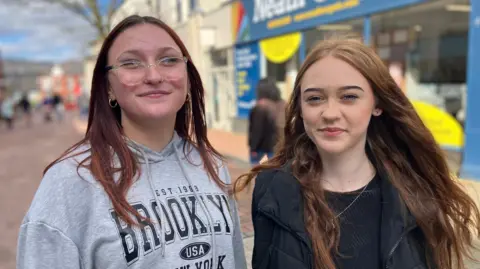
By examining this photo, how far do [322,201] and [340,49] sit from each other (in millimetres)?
613

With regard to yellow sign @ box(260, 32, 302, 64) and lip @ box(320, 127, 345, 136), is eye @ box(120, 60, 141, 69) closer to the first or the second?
lip @ box(320, 127, 345, 136)

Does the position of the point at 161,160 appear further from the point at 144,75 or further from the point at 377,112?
the point at 377,112

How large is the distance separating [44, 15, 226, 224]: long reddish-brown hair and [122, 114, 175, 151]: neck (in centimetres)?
3

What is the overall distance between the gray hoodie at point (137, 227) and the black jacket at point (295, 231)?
0.14 m

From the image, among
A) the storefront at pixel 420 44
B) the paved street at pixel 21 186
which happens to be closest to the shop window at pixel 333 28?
the storefront at pixel 420 44

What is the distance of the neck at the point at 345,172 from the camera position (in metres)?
1.68

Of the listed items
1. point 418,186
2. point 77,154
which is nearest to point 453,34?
point 418,186

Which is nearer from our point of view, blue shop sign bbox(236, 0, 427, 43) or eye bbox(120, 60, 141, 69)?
eye bbox(120, 60, 141, 69)

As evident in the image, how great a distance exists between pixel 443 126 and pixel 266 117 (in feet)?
11.4

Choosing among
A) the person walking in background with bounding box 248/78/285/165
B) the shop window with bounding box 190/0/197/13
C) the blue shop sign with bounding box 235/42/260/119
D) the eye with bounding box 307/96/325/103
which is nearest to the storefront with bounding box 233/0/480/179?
the person walking in background with bounding box 248/78/285/165

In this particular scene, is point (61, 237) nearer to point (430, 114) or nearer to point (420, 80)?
point (430, 114)

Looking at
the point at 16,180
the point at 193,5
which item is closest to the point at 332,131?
the point at 16,180

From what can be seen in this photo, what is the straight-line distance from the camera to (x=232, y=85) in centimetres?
1422

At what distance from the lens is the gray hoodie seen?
1237 millimetres
